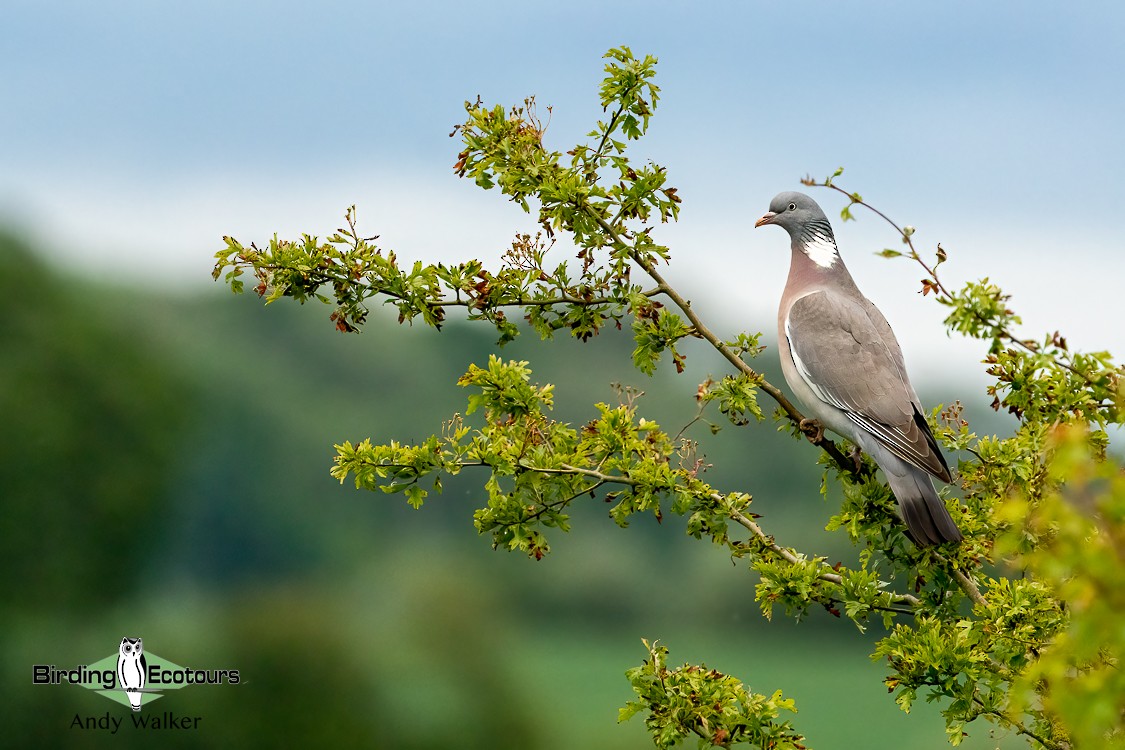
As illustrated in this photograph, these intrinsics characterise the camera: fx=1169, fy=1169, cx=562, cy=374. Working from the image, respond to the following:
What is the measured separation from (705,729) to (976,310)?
76.6 inches

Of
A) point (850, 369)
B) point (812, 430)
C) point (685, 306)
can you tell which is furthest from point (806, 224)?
point (685, 306)

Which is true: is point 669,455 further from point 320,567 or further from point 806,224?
point 320,567

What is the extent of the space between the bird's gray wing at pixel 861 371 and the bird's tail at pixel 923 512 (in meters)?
0.19

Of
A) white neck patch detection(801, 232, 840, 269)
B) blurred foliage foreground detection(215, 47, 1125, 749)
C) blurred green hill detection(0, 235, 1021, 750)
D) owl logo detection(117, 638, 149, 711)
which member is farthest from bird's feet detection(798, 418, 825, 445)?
blurred green hill detection(0, 235, 1021, 750)

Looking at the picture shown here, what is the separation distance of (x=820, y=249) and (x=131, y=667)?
30.4ft

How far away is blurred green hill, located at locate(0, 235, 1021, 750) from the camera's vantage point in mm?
17875

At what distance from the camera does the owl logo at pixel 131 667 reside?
12.5 meters

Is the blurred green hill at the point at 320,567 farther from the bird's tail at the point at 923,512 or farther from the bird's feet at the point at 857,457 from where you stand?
the bird's tail at the point at 923,512

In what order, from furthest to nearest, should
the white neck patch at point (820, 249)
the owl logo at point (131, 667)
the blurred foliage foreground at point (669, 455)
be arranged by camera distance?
the owl logo at point (131, 667) < the white neck patch at point (820, 249) < the blurred foliage foreground at point (669, 455)

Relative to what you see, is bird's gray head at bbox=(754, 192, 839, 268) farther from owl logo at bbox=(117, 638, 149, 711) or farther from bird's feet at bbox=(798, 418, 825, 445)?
owl logo at bbox=(117, 638, 149, 711)

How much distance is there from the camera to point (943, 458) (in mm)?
5504

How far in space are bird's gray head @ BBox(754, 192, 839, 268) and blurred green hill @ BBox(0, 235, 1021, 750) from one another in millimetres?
11141

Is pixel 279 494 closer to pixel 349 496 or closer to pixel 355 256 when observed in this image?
pixel 349 496

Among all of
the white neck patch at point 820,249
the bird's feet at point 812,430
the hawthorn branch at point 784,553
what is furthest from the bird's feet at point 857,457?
the white neck patch at point 820,249
